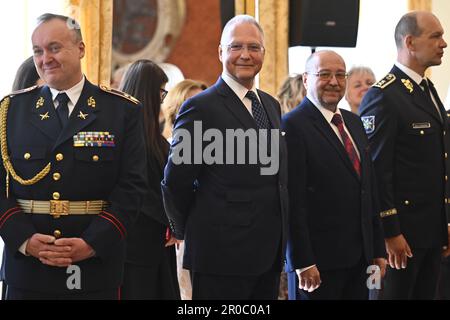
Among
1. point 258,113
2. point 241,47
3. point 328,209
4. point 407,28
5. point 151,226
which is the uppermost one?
point 407,28

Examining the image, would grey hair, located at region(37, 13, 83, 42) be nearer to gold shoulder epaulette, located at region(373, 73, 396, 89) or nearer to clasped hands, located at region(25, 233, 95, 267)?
clasped hands, located at region(25, 233, 95, 267)

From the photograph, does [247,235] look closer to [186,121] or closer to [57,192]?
[186,121]

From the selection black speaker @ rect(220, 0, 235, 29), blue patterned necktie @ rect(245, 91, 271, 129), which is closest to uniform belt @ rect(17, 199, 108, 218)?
blue patterned necktie @ rect(245, 91, 271, 129)

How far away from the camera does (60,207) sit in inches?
108

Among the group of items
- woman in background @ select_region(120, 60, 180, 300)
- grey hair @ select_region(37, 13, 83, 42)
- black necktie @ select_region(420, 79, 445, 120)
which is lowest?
woman in background @ select_region(120, 60, 180, 300)

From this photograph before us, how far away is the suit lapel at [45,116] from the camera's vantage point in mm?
2787

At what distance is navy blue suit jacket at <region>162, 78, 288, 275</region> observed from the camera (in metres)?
2.95

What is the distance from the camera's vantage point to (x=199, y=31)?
685cm

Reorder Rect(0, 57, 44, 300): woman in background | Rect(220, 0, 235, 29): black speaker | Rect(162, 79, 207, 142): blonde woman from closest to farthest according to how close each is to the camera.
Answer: Rect(0, 57, 44, 300): woman in background
Rect(162, 79, 207, 142): blonde woman
Rect(220, 0, 235, 29): black speaker

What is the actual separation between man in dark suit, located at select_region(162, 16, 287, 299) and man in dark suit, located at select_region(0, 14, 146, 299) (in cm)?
23

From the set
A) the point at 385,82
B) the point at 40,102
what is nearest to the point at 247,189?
the point at 40,102

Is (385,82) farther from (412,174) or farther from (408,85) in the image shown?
(412,174)

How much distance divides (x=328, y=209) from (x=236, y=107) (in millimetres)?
565

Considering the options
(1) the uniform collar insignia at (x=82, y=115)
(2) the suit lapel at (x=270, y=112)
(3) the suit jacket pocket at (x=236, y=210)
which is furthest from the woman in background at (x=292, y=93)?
(1) the uniform collar insignia at (x=82, y=115)
